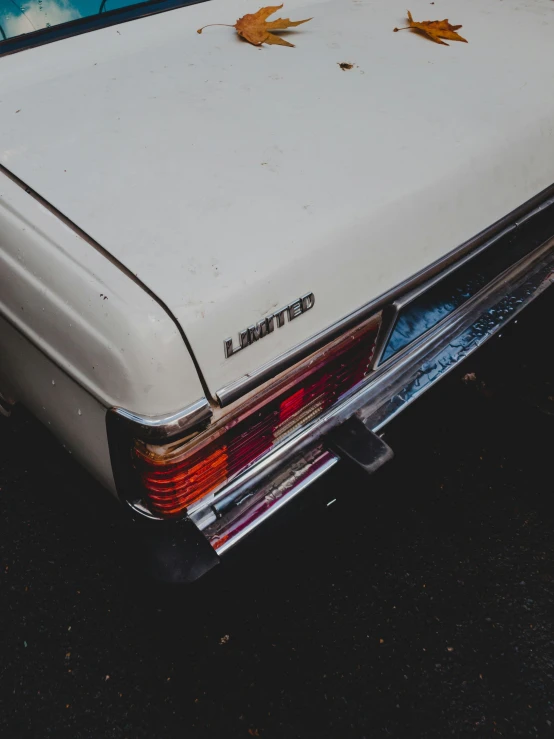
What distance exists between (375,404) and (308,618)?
0.84 meters

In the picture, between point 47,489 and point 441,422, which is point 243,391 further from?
point 441,422

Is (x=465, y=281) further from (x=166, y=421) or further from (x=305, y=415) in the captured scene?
(x=166, y=421)

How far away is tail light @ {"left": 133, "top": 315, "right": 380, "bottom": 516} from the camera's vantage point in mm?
1078

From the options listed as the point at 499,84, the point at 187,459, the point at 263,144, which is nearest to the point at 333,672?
the point at 187,459

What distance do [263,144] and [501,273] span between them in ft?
3.17

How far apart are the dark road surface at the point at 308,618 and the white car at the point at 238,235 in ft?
0.70

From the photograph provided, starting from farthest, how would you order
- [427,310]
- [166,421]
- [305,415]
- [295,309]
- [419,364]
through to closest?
[419,364] → [427,310] → [305,415] → [295,309] → [166,421]

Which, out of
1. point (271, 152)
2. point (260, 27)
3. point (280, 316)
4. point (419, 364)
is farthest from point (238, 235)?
point (260, 27)

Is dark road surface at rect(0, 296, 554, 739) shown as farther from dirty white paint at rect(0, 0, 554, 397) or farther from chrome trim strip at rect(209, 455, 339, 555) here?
dirty white paint at rect(0, 0, 554, 397)

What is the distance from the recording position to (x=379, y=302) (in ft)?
4.11

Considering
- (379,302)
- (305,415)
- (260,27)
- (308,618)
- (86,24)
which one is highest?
(86,24)

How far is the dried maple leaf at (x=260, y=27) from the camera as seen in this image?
1.71m

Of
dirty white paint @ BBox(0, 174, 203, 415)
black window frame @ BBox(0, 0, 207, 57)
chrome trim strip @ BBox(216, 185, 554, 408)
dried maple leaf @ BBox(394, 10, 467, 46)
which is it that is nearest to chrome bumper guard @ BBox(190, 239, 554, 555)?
chrome trim strip @ BBox(216, 185, 554, 408)

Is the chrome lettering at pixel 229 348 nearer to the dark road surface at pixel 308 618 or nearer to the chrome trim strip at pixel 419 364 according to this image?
the chrome trim strip at pixel 419 364
